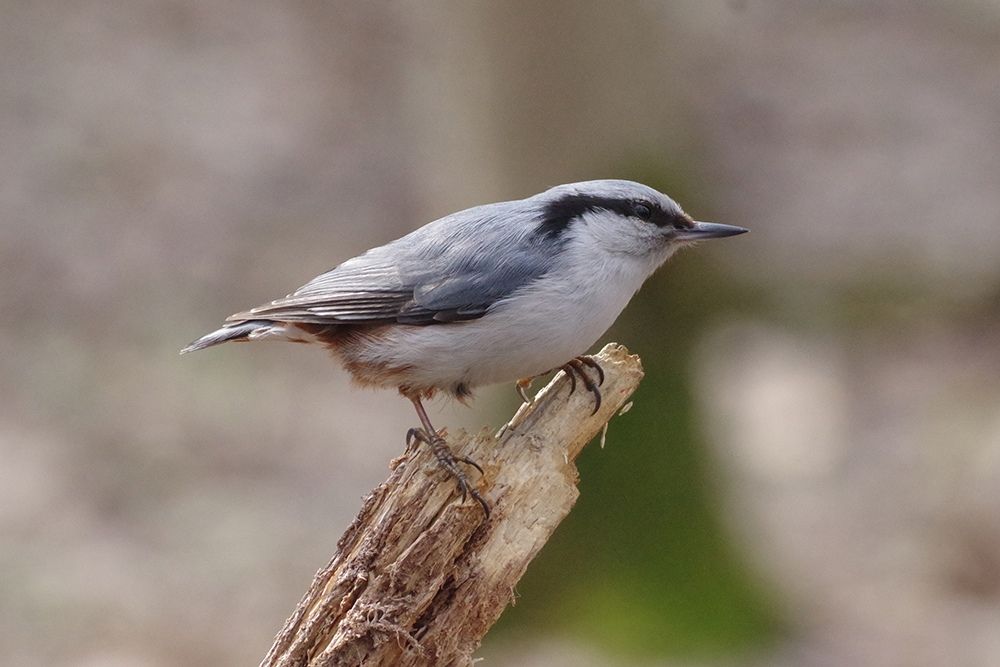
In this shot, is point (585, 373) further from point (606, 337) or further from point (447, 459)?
point (606, 337)

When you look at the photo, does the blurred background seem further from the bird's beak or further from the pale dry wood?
the pale dry wood

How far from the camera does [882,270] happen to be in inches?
302

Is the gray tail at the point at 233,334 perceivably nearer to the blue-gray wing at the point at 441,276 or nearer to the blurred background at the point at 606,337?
the blue-gray wing at the point at 441,276

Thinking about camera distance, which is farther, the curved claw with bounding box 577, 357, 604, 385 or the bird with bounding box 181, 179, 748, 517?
the curved claw with bounding box 577, 357, 604, 385

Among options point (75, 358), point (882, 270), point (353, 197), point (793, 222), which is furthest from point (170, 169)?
point (882, 270)

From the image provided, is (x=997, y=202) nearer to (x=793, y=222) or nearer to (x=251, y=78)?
(x=793, y=222)

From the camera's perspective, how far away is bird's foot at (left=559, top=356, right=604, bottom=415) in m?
3.09

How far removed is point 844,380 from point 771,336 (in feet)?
1.70

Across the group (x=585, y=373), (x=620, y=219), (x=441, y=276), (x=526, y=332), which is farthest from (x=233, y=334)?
(x=620, y=219)

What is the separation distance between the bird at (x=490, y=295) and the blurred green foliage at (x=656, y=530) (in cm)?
124

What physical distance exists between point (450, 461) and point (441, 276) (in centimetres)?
66

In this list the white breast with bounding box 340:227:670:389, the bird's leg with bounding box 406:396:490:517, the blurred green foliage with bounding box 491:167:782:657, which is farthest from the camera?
the blurred green foliage with bounding box 491:167:782:657

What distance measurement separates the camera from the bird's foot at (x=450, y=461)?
2.69m

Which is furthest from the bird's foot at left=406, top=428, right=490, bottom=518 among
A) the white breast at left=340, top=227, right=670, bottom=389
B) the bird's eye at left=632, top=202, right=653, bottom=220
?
the bird's eye at left=632, top=202, right=653, bottom=220
